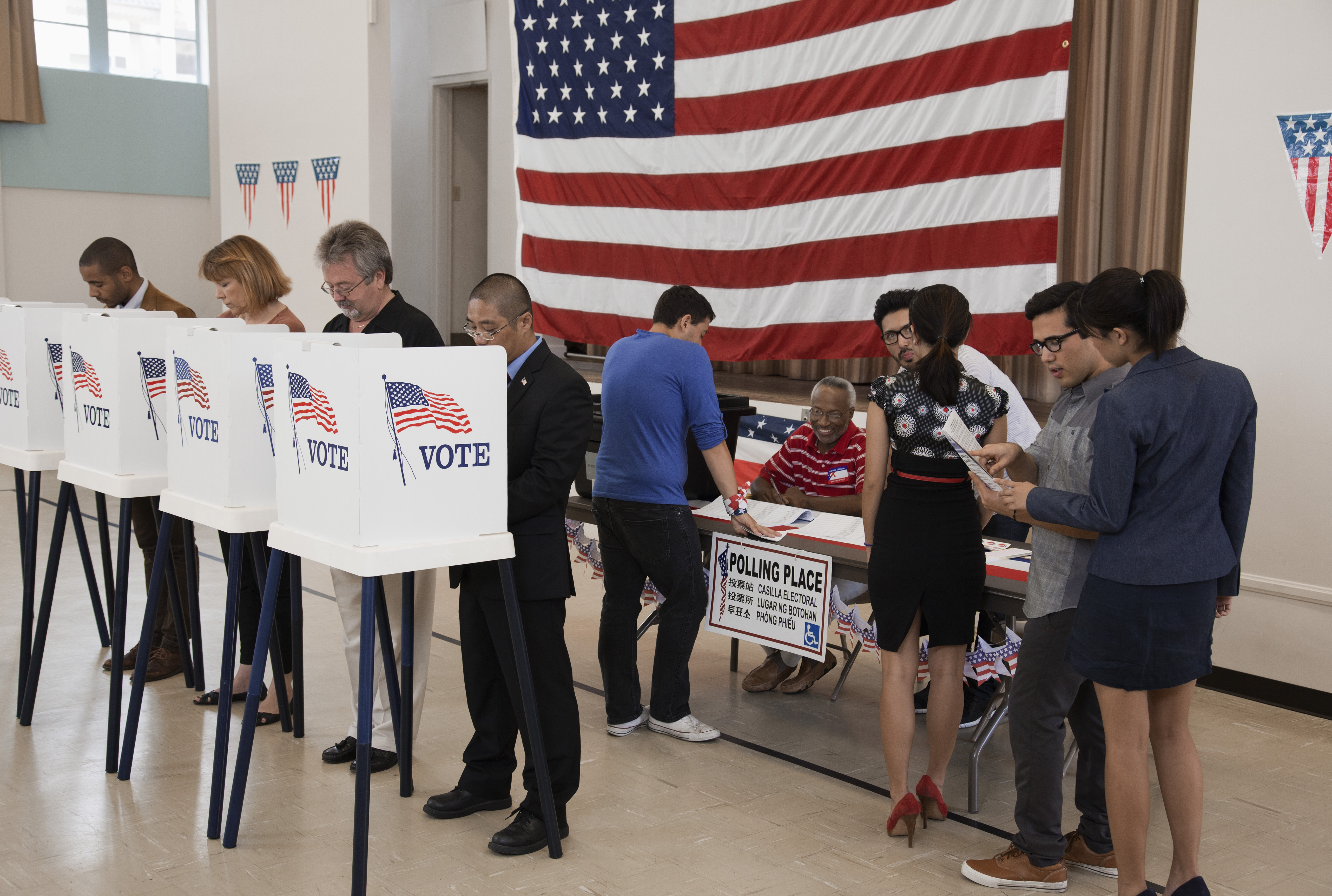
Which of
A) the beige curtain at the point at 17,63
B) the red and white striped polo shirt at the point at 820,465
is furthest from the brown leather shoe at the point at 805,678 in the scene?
the beige curtain at the point at 17,63

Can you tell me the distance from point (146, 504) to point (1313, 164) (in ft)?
15.3

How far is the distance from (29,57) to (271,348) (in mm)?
9238

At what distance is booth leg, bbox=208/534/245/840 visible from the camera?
10.00 ft

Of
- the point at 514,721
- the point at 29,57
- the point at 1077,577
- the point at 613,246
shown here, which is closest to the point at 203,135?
the point at 29,57

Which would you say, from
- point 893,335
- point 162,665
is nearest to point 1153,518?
point 893,335

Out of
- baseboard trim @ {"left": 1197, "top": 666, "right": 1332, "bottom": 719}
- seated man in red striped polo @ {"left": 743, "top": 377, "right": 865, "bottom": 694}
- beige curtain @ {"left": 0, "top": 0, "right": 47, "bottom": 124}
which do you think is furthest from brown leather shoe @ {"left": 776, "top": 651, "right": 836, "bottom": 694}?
beige curtain @ {"left": 0, "top": 0, "right": 47, "bottom": 124}

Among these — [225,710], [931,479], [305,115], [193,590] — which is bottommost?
[225,710]

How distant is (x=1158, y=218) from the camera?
4793mm

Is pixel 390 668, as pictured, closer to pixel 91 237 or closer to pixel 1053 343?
pixel 1053 343

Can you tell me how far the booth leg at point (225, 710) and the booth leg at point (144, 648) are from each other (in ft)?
1.10

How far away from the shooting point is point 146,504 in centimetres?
468

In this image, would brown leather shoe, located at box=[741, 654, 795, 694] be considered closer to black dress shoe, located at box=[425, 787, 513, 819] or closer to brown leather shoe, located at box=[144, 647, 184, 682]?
black dress shoe, located at box=[425, 787, 513, 819]

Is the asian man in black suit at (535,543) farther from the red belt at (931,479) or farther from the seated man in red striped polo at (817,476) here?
the seated man in red striped polo at (817,476)

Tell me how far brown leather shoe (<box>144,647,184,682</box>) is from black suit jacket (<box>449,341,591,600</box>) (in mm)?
2119
